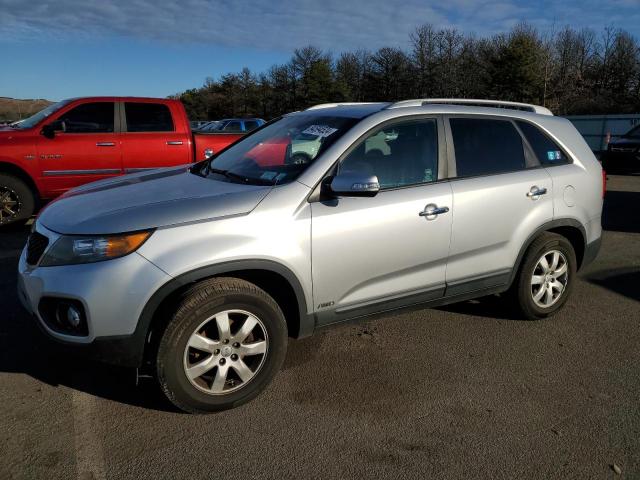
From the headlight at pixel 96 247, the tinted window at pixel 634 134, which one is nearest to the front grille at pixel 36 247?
the headlight at pixel 96 247

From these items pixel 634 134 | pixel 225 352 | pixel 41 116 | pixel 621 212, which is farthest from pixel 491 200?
pixel 634 134

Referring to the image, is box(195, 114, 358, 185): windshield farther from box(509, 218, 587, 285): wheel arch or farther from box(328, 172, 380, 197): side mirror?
box(509, 218, 587, 285): wheel arch

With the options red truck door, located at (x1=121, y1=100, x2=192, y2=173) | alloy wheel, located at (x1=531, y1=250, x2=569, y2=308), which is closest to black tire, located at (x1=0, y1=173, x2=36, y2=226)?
red truck door, located at (x1=121, y1=100, x2=192, y2=173)

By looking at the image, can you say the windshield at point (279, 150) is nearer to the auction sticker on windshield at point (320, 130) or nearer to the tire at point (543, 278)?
the auction sticker on windshield at point (320, 130)

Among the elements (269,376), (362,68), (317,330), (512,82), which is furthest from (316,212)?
(362,68)

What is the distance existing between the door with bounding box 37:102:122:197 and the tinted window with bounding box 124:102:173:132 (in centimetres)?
24

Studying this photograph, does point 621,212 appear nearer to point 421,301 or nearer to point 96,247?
point 421,301

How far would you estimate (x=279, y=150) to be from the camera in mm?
3822

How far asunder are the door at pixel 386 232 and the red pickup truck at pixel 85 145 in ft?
17.0

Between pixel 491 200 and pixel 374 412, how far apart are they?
1699mm

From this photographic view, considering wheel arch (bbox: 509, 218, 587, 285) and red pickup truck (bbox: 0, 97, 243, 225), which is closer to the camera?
wheel arch (bbox: 509, 218, 587, 285)

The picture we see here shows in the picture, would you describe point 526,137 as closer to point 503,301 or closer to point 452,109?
point 452,109

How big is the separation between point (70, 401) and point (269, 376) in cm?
116

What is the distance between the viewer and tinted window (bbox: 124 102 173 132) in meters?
7.84
